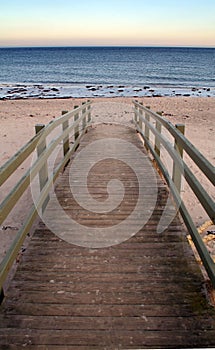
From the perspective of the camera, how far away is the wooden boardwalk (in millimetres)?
2439

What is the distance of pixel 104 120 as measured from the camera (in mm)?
16281

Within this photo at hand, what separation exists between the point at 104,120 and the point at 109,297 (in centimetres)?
1383

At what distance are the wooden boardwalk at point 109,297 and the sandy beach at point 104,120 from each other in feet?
5.46

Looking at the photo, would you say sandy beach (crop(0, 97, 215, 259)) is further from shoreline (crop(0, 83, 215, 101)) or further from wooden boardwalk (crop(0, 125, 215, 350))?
shoreline (crop(0, 83, 215, 101))

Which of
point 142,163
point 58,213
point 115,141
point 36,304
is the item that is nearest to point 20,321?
point 36,304

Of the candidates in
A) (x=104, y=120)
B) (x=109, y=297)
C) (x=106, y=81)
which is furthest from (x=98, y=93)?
(x=109, y=297)

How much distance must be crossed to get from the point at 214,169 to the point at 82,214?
2290 millimetres

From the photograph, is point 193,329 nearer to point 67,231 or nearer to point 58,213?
point 67,231

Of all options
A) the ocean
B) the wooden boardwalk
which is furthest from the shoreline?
the wooden boardwalk

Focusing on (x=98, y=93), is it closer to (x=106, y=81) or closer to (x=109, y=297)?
(x=106, y=81)

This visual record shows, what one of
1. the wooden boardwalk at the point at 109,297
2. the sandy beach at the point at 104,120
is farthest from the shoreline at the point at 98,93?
the wooden boardwalk at the point at 109,297

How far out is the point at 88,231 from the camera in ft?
13.7

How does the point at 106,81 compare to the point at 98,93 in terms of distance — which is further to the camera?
the point at 106,81

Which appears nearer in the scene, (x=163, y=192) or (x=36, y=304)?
(x=36, y=304)
